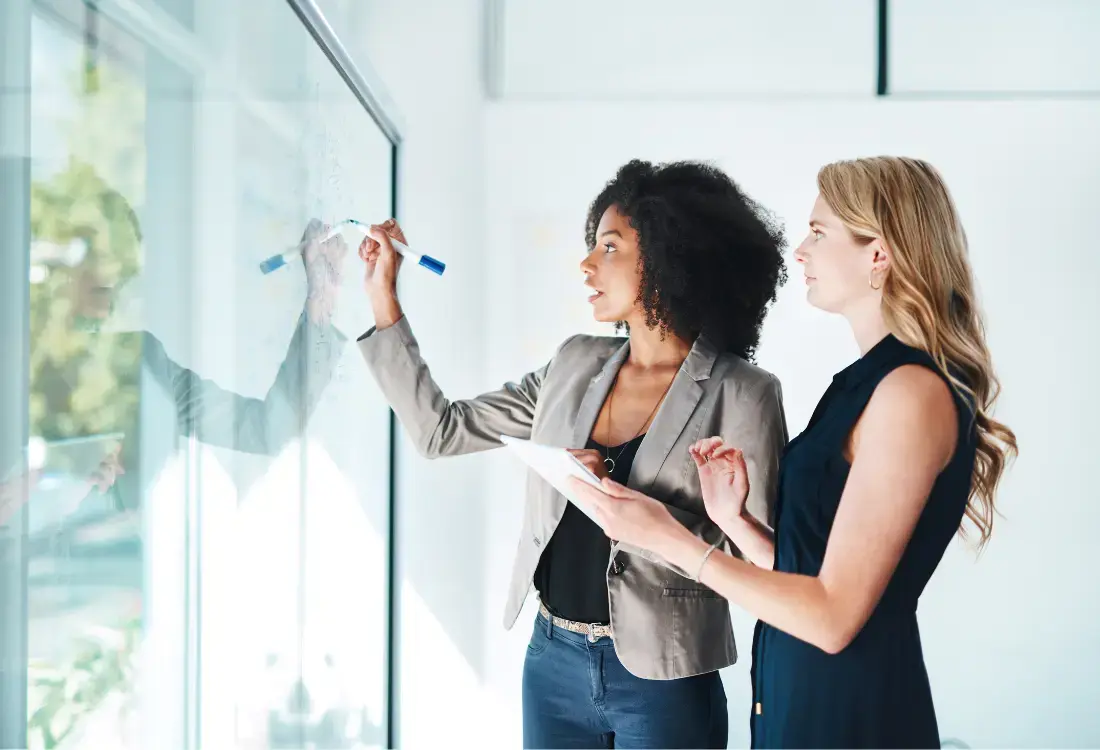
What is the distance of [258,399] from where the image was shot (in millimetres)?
1050

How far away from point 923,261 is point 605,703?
2.56 feet

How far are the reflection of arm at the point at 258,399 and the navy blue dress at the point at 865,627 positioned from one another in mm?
710

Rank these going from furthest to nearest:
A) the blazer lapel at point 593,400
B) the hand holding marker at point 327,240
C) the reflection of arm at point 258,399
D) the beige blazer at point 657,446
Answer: the blazer lapel at point 593,400
the beige blazer at point 657,446
the hand holding marker at point 327,240
the reflection of arm at point 258,399

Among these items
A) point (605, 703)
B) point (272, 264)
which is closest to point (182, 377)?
point (272, 264)

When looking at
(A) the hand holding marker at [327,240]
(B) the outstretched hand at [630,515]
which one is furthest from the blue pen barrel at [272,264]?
(B) the outstretched hand at [630,515]

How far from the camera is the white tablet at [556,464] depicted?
979mm

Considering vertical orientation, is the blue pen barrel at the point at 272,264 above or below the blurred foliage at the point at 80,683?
above

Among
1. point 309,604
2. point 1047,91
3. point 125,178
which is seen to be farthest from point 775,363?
point 125,178

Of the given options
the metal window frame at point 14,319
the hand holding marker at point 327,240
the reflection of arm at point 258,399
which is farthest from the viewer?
the hand holding marker at point 327,240

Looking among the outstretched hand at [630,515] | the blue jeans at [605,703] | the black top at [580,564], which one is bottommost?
the blue jeans at [605,703]

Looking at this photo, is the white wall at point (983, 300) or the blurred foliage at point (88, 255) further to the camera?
the white wall at point (983, 300)

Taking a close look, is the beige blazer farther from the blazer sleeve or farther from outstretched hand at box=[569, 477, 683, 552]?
outstretched hand at box=[569, 477, 683, 552]

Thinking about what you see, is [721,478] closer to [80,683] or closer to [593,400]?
[593,400]

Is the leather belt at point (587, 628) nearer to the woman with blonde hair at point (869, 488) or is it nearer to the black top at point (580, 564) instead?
the black top at point (580, 564)
